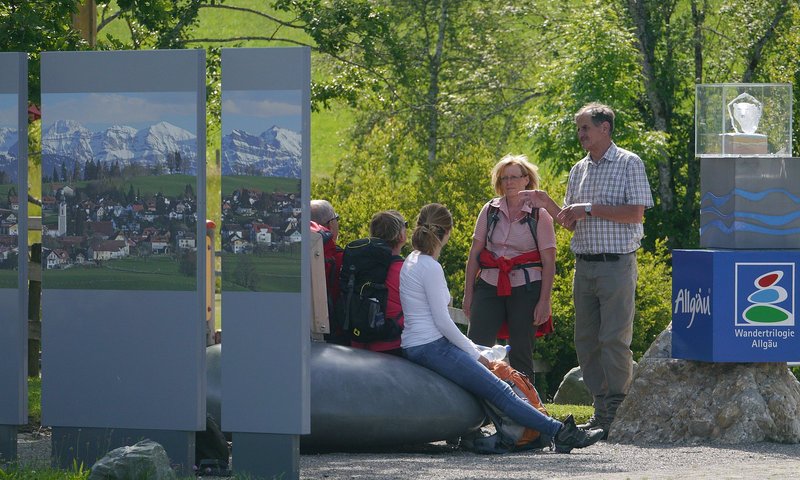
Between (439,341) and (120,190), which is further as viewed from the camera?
(439,341)

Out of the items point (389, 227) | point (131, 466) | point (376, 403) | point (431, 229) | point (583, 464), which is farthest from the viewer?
point (389, 227)

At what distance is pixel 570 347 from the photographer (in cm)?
1625

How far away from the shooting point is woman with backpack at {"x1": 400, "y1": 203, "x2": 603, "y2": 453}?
8.31m

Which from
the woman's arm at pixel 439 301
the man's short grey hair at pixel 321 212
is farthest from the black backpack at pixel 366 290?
the man's short grey hair at pixel 321 212

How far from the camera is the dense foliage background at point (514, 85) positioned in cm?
1661

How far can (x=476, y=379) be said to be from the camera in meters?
8.44

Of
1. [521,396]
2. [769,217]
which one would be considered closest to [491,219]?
[521,396]

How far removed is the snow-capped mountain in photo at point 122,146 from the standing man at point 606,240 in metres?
2.86

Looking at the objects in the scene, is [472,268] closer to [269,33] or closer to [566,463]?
[566,463]

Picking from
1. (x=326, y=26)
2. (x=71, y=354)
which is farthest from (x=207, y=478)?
(x=326, y=26)

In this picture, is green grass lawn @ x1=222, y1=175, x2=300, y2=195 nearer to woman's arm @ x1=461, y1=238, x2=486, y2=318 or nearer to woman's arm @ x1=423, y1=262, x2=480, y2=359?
woman's arm @ x1=423, y1=262, x2=480, y2=359

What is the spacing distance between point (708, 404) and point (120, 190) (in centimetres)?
393

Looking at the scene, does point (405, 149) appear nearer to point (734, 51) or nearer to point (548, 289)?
point (734, 51)

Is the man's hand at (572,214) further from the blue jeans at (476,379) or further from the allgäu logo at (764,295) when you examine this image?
the blue jeans at (476,379)
